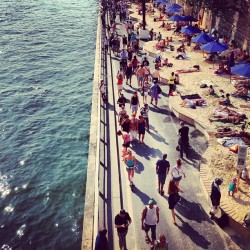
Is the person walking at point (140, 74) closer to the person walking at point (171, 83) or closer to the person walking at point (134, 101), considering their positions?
the person walking at point (171, 83)

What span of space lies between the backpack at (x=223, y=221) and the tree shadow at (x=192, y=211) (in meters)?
0.30

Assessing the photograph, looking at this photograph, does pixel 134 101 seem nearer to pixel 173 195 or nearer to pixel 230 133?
pixel 230 133

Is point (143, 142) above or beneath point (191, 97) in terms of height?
beneath

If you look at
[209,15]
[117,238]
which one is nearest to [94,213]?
[117,238]

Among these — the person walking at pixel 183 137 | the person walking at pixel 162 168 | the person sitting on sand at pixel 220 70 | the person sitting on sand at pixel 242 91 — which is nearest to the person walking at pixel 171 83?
the person sitting on sand at pixel 242 91

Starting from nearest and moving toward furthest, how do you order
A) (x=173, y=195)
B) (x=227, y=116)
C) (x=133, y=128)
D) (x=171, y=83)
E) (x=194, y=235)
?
(x=194, y=235)
(x=173, y=195)
(x=133, y=128)
(x=227, y=116)
(x=171, y=83)

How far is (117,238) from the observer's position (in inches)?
386

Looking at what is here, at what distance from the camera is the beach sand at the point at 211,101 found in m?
11.1

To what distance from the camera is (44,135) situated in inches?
786

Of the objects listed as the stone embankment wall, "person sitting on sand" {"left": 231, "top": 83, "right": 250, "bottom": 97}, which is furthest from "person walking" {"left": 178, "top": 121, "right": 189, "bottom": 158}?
the stone embankment wall

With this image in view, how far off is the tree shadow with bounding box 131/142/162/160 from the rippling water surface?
2.92 metres

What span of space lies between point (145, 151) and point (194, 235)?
15.9ft

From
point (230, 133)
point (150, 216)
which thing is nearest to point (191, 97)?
point (230, 133)

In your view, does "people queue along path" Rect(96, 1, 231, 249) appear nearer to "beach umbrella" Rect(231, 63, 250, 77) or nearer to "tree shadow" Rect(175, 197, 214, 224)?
"tree shadow" Rect(175, 197, 214, 224)
